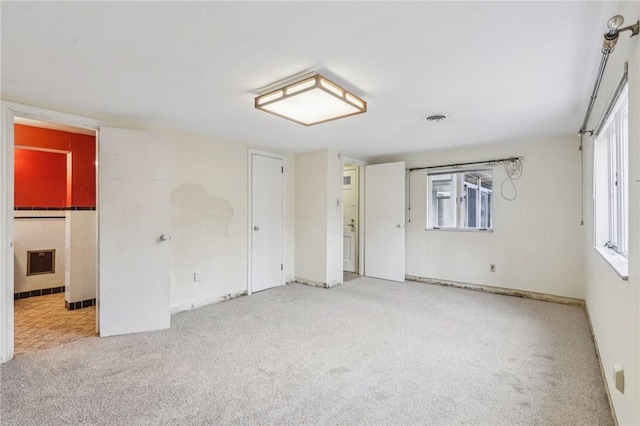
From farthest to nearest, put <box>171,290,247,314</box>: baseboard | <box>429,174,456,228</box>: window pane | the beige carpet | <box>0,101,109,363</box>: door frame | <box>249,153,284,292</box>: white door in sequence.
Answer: <box>429,174,456,228</box>: window pane
<box>249,153,284,292</box>: white door
<box>171,290,247,314</box>: baseboard
<box>0,101,109,363</box>: door frame
the beige carpet

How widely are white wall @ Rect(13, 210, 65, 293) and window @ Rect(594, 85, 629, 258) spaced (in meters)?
6.05

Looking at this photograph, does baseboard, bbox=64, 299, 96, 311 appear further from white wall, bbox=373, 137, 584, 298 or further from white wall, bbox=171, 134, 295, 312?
white wall, bbox=373, 137, 584, 298

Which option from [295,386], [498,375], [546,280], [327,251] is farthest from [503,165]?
[295,386]

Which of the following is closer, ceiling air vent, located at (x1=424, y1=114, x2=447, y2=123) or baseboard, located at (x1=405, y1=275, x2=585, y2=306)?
ceiling air vent, located at (x1=424, y1=114, x2=447, y2=123)

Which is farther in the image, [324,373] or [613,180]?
[613,180]

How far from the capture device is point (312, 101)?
2357mm

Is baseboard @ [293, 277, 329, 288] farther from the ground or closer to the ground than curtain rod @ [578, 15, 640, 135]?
closer to the ground

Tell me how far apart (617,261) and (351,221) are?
4037 mm

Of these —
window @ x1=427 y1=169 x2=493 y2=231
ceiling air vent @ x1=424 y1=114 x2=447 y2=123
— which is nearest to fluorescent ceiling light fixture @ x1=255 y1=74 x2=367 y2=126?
ceiling air vent @ x1=424 y1=114 x2=447 y2=123

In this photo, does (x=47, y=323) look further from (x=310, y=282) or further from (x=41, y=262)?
(x=310, y=282)

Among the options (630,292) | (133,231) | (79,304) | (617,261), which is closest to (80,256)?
(79,304)

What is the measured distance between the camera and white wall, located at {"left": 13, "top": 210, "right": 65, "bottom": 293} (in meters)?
3.96

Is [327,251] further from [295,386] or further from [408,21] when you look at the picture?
[408,21]

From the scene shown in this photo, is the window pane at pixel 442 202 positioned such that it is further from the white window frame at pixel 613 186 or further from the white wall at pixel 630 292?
the white wall at pixel 630 292
